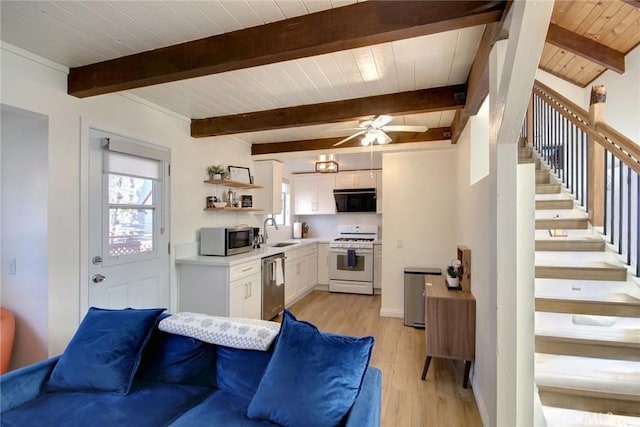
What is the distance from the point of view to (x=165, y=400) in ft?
4.99

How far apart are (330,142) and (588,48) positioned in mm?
2981

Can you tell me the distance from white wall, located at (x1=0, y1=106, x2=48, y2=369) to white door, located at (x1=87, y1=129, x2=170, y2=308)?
0.29 meters

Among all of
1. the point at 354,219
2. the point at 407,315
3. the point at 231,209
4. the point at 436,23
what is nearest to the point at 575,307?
the point at 407,315

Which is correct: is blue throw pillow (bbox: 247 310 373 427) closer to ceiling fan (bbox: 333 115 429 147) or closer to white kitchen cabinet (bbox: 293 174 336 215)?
ceiling fan (bbox: 333 115 429 147)

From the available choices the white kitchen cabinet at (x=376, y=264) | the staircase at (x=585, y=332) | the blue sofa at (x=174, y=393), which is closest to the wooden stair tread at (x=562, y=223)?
the staircase at (x=585, y=332)

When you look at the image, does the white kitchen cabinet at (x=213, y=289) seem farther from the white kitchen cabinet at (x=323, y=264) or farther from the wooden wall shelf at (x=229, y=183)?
the white kitchen cabinet at (x=323, y=264)

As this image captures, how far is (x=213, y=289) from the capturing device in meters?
3.14

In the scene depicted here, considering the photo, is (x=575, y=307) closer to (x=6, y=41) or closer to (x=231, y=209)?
(x=231, y=209)

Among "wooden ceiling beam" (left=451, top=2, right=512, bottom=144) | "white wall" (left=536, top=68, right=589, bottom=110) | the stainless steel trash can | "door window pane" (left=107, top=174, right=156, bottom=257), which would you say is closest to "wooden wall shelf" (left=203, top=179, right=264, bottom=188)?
"door window pane" (left=107, top=174, right=156, bottom=257)

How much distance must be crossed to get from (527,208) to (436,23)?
110 centimetres

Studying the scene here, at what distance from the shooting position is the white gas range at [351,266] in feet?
17.0

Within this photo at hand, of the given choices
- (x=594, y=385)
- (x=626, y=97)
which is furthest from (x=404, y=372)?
(x=626, y=97)

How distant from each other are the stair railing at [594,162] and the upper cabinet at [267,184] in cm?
374

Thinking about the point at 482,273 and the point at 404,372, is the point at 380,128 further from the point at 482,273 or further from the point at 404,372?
the point at 404,372
